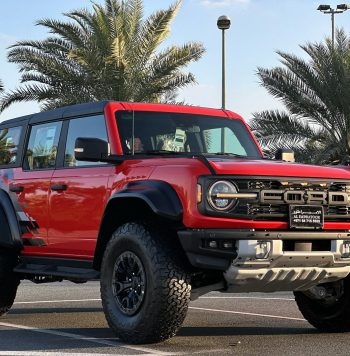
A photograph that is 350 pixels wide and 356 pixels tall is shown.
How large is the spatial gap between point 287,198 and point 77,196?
83.9 inches

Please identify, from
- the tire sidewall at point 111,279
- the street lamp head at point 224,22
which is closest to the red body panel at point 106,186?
the tire sidewall at point 111,279

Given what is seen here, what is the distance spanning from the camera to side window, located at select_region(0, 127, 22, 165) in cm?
1051

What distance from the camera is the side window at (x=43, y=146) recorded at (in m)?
9.70

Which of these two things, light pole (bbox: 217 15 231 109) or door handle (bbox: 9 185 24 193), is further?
light pole (bbox: 217 15 231 109)

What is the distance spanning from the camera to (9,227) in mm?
9812

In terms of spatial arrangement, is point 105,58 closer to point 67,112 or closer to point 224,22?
point 224,22

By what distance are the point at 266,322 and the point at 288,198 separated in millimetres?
2494

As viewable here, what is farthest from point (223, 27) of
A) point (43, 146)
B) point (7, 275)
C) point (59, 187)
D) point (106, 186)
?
point (106, 186)

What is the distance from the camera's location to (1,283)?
393 inches

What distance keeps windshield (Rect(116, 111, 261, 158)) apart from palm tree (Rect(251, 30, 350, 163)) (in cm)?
1751

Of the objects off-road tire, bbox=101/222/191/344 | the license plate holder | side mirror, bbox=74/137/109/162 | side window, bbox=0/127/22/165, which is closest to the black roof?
side window, bbox=0/127/22/165

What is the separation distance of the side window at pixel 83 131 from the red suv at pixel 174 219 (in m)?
0.01

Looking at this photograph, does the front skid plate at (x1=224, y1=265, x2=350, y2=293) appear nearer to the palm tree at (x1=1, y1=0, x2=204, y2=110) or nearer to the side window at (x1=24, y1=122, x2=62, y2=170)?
the side window at (x1=24, y1=122, x2=62, y2=170)

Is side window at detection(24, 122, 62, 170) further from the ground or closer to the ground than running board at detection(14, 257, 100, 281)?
further from the ground
